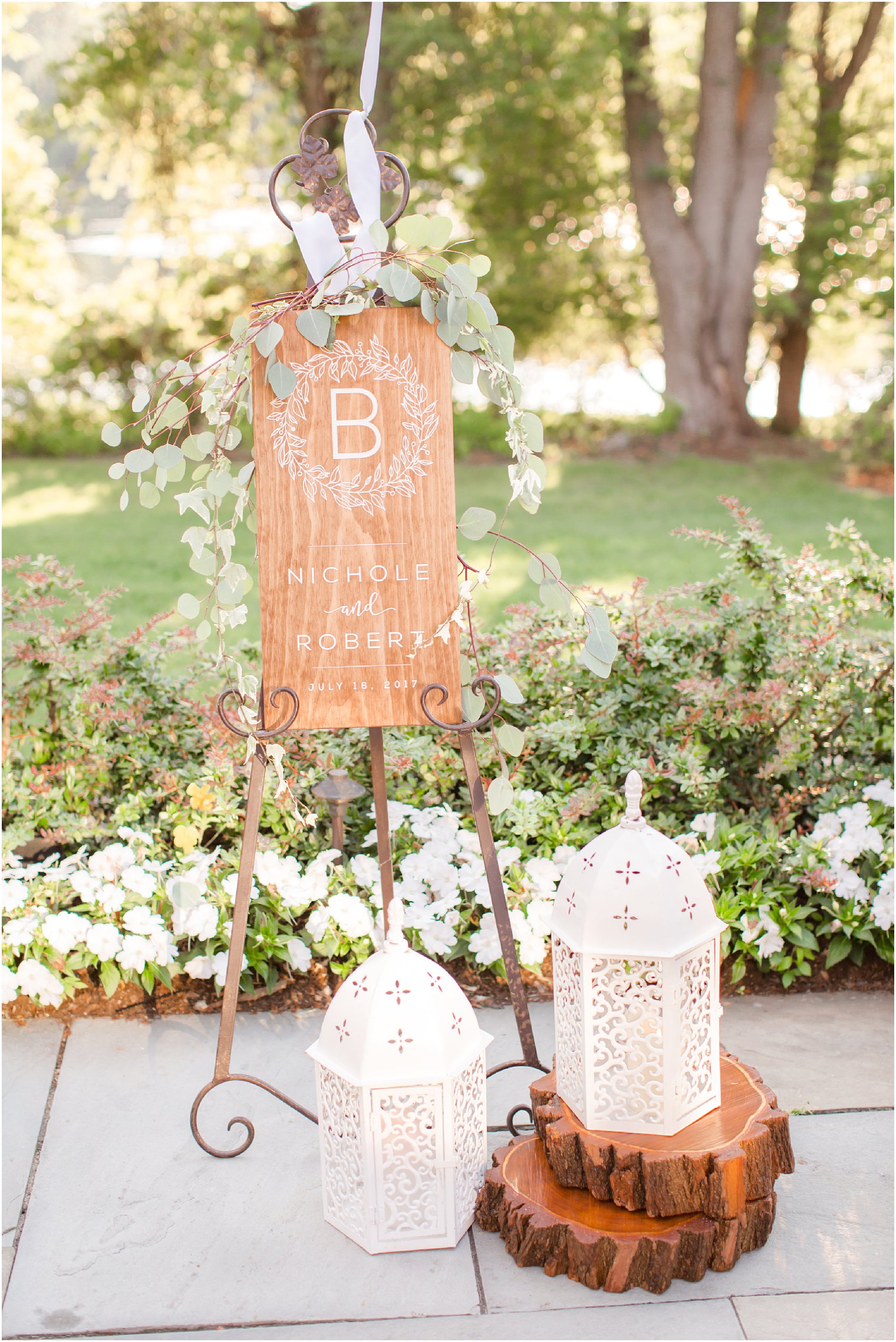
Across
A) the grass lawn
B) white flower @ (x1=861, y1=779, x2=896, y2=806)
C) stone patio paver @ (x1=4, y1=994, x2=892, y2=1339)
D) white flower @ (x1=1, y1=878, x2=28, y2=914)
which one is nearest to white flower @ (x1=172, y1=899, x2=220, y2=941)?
stone patio paver @ (x1=4, y1=994, x2=892, y2=1339)

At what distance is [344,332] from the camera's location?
6.30ft

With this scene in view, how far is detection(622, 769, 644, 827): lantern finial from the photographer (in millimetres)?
1863

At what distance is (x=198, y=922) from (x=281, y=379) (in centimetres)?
131

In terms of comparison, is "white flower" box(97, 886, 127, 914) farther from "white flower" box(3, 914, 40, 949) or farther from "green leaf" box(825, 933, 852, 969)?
"green leaf" box(825, 933, 852, 969)

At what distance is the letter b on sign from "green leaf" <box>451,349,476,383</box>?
0.55ft

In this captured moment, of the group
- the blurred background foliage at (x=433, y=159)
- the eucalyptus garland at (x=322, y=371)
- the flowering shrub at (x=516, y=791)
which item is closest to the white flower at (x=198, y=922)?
the flowering shrub at (x=516, y=791)

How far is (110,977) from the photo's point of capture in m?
2.58

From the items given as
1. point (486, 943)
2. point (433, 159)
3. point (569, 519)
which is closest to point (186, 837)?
point (486, 943)

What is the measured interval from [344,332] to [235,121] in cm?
901

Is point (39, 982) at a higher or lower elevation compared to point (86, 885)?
lower

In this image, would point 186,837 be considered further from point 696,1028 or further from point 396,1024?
point 696,1028

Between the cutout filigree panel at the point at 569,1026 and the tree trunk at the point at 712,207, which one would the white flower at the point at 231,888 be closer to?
the cutout filigree panel at the point at 569,1026

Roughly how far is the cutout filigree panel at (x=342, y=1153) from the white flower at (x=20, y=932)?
100 centimetres

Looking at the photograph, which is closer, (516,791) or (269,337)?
(269,337)
